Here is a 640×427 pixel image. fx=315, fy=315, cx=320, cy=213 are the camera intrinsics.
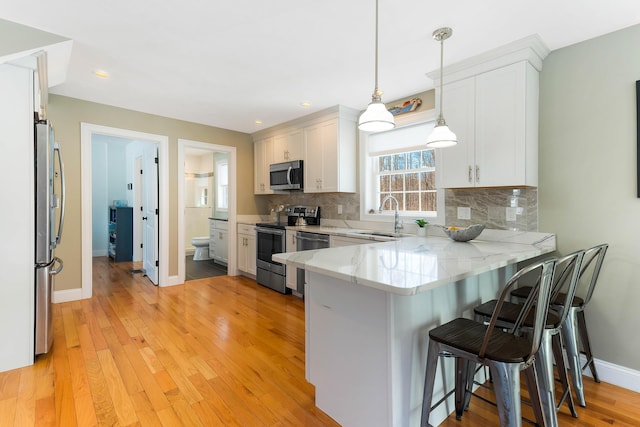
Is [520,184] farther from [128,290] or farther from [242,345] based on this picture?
[128,290]

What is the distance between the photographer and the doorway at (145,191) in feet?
12.5

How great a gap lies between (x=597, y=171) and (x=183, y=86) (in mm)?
3714

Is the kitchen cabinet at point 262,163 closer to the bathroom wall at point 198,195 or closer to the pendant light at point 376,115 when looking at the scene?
the bathroom wall at point 198,195

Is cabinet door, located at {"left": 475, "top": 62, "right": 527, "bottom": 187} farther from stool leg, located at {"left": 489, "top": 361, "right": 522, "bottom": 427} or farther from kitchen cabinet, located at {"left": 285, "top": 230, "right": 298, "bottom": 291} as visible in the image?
kitchen cabinet, located at {"left": 285, "top": 230, "right": 298, "bottom": 291}

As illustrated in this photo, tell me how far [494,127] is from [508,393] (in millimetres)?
1943

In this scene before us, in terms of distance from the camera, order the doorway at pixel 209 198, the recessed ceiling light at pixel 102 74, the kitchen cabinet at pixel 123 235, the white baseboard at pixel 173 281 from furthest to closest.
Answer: the kitchen cabinet at pixel 123 235, the doorway at pixel 209 198, the white baseboard at pixel 173 281, the recessed ceiling light at pixel 102 74

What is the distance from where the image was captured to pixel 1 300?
2207mm

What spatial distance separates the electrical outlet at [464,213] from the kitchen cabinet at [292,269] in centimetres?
195

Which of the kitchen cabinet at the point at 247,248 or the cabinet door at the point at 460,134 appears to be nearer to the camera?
the cabinet door at the point at 460,134

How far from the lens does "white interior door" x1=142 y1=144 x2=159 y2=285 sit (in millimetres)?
4531

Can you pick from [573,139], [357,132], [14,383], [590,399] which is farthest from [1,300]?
[573,139]

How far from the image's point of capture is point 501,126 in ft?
7.98

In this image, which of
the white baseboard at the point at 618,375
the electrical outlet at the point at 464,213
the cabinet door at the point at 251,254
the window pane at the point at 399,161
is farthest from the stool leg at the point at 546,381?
the cabinet door at the point at 251,254

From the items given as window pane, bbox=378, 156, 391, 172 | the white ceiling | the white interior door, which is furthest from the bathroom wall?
window pane, bbox=378, 156, 391, 172
